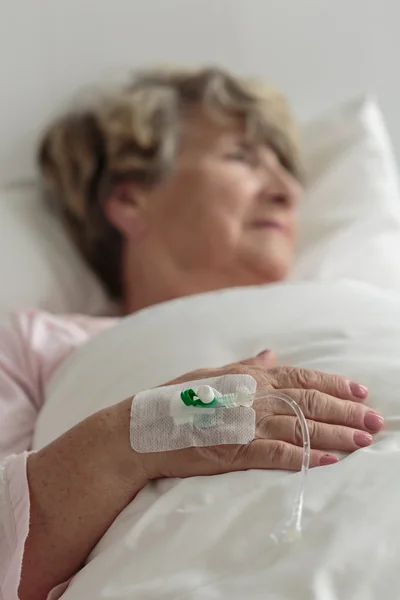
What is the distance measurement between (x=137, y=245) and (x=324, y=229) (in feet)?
1.36

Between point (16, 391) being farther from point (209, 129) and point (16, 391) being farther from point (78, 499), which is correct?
point (209, 129)

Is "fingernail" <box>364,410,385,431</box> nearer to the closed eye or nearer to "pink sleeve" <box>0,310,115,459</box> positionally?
"pink sleeve" <box>0,310,115,459</box>

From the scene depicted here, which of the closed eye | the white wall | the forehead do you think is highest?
the white wall

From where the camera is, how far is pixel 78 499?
891mm

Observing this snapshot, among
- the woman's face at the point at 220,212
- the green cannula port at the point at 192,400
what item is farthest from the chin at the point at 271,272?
the green cannula port at the point at 192,400

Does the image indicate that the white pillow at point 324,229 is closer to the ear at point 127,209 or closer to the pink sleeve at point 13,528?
the ear at point 127,209

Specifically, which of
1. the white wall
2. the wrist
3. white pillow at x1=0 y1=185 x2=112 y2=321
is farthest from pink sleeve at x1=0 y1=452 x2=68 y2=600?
the white wall

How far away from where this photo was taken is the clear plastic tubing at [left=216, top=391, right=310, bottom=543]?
2.46 ft

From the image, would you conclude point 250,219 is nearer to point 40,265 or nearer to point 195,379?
point 40,265

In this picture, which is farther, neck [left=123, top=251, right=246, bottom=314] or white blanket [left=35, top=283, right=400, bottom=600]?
neck [left=123, top=251, right=246, bottom=314]

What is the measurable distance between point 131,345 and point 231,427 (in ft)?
0.99

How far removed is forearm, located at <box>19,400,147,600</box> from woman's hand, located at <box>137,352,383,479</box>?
35 mm

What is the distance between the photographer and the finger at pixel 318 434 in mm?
846

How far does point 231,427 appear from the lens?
0.86 meters
